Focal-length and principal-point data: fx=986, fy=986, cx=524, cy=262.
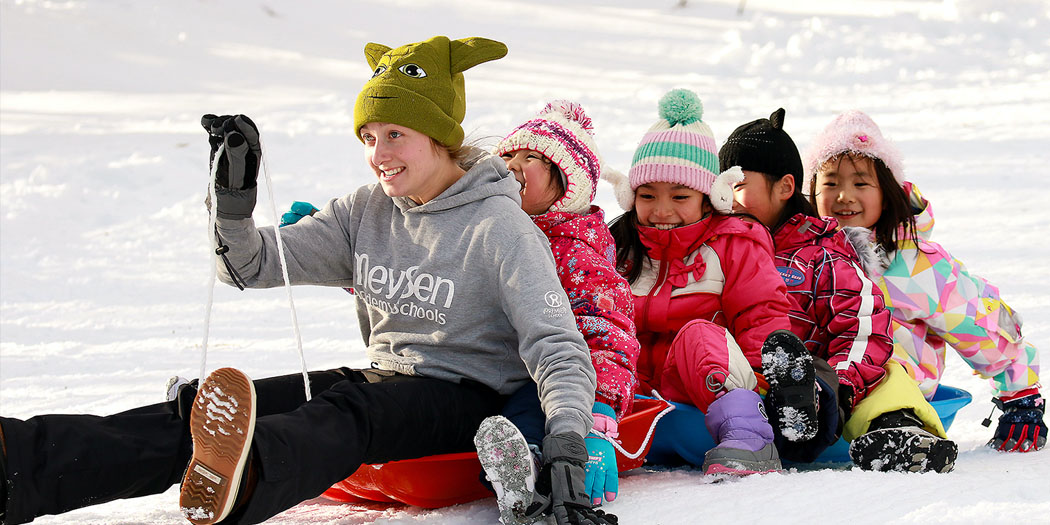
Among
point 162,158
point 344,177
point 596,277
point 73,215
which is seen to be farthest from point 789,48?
point 596,277

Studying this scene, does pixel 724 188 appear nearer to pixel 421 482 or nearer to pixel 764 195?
pixel 764 195

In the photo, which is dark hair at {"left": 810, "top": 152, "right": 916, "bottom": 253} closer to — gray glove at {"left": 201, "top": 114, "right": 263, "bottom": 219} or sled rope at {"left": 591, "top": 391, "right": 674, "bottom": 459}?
sled rope at {"left": 591, "top": 391, "right": 674, "bottom": 459}

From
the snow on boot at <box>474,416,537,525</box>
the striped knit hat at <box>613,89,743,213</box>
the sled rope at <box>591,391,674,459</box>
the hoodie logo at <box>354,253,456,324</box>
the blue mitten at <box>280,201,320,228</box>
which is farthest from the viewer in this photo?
the striped knit hat at <box>613,89,743,213</box>

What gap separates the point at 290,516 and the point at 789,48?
951 cm

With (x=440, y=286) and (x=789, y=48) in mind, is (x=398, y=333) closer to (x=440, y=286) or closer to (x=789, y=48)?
(x=440, y=286)

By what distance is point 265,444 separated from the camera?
1.61 m

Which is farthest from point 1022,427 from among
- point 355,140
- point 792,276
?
point 355,140

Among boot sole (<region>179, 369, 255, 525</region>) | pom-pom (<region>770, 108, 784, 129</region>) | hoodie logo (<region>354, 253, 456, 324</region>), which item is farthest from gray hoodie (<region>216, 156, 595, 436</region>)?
pom-pom (<region>770, 108, 784, 129</region>)

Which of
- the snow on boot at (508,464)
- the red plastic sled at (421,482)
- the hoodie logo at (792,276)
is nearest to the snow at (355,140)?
the red plastic sled at (421,482)

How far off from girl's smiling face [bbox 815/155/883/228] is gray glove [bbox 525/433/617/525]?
1.52 m

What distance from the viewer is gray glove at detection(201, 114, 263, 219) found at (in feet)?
6.36

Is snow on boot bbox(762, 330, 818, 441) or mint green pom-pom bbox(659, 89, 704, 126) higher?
mint green pom-pom bbox(659, 89, 704, 126)

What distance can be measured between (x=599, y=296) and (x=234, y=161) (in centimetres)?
87

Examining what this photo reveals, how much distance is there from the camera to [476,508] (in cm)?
200
